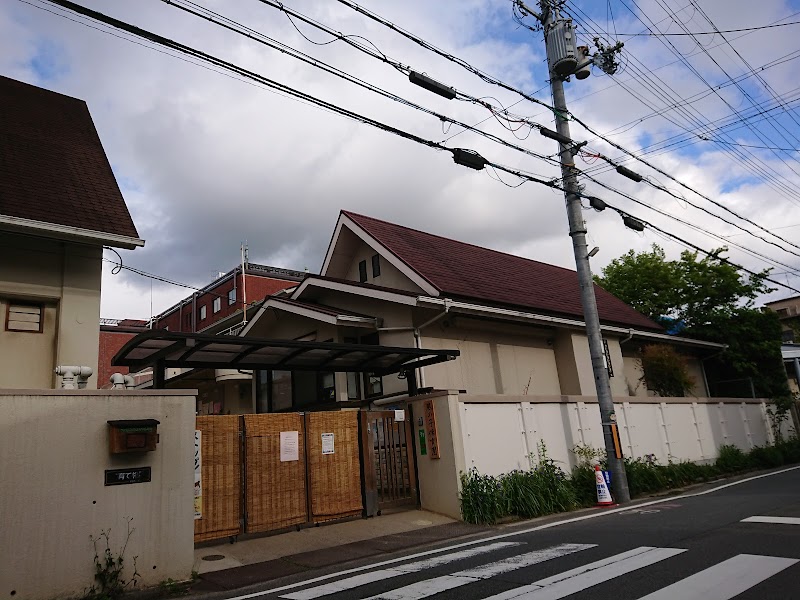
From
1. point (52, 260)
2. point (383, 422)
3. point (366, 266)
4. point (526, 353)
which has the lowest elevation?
point (383, 422)

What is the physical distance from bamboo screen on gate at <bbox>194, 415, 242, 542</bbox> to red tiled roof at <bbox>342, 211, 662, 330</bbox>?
247 inches

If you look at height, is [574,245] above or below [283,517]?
above

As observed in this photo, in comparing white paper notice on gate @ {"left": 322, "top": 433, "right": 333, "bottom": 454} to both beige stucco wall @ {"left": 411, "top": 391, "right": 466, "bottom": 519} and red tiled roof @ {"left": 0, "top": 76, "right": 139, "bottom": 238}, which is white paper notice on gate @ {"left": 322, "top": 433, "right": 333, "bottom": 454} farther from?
red tiled roof @ {"left": 0, "top": 76, "right": 139, "bottom": 238}

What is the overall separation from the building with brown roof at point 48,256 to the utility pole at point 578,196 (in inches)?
366

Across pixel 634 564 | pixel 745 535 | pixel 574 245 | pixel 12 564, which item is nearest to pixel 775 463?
pixel 574 245

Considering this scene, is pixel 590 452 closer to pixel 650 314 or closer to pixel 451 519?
pixel 451 519

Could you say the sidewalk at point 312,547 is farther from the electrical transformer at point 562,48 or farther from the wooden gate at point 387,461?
the electrical transformer at point 562,48

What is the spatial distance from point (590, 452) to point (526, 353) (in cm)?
379

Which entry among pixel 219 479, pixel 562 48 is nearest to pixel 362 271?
pixel 562 48

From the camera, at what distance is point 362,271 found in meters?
17.7

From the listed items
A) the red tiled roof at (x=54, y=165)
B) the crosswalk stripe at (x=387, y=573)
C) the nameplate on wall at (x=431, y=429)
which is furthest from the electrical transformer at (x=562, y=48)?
the crosswalk stripe at (x=387, y=573)

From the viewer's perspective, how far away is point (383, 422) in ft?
36.0

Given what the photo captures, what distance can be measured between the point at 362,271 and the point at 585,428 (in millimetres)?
→ 7990

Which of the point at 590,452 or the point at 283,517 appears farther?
the point at 590,452
